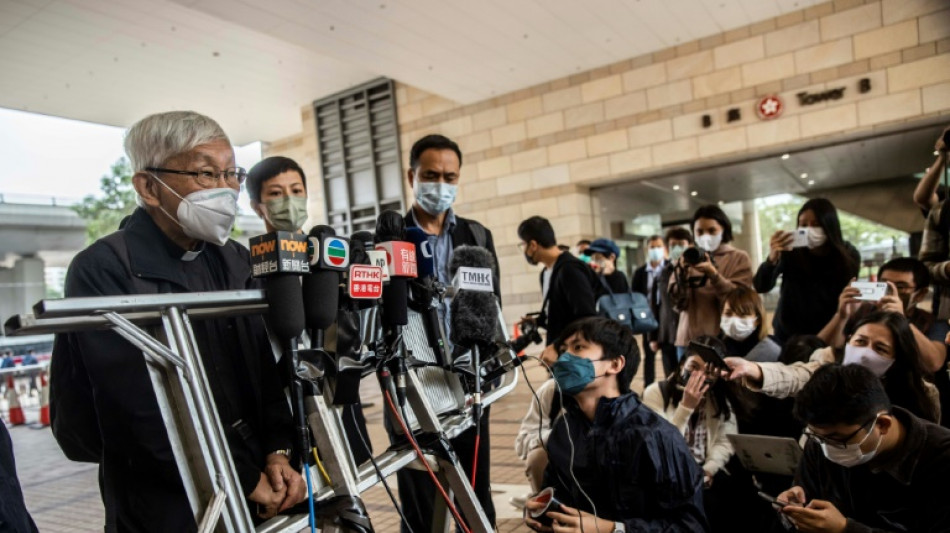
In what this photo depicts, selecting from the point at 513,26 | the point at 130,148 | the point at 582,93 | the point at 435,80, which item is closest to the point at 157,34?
the point at 435,80

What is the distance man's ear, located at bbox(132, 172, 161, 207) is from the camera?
1479mm

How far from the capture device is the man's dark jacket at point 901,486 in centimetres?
195

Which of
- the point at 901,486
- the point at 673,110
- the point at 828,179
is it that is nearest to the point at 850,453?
the point at 901,486

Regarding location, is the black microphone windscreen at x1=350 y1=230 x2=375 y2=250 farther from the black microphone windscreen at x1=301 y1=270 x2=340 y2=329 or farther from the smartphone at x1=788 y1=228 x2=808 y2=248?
the smartphone at x1=788 y1=228 x2=808 y2=248

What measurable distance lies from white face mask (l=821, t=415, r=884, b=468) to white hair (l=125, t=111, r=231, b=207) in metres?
2.11

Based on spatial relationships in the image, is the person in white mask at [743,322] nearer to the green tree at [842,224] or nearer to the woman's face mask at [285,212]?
the woman's face mask at [285,212]

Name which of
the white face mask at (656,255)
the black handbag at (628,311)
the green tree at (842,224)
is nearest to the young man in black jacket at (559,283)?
the black handbag at (628,311)

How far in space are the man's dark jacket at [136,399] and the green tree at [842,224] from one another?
8105 mm

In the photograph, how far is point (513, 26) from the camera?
8.12 metres

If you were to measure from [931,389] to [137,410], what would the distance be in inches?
111

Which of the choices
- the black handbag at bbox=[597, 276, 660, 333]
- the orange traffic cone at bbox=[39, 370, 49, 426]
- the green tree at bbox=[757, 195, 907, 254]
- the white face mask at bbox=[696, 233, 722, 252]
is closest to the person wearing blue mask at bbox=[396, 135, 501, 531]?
the black handbag at bbox=[597, 276, 660, 333]

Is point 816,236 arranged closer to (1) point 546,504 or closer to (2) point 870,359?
(2) point 870,359

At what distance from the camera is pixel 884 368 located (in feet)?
8.42

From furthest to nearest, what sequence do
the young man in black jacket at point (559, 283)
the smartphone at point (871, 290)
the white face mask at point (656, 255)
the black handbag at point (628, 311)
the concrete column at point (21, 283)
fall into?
1. the concrete column at point (21, 283)
2. the white face mask at point (656, 255)
3. the black handbag at point (628, 311)
4. the young man in black jacket at point (559, 283)
5. the smartphone at point (871, 290)
